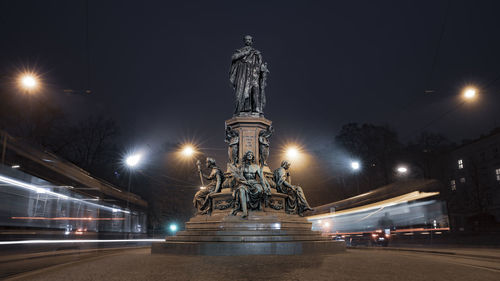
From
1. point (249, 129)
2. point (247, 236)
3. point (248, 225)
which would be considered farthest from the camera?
point (249, 129)

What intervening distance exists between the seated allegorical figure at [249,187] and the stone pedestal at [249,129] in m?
0.73

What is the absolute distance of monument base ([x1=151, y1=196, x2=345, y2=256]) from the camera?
29.3 feet

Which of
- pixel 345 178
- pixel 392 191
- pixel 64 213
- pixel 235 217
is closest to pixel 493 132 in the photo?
pixel 345 178

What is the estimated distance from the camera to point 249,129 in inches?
489

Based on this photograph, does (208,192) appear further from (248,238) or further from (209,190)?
(248,238)

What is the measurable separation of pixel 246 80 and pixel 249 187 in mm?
4815

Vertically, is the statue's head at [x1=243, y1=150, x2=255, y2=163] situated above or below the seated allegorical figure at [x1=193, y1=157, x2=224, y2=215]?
above

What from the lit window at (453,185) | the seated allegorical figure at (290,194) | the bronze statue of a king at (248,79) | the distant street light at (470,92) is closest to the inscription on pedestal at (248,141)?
the bronze statue of a king at (248,79)

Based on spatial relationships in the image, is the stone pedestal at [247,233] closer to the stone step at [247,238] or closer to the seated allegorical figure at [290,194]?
the stone step at [247,238]

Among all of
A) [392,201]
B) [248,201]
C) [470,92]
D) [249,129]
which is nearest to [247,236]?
[248,201]

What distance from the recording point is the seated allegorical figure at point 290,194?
1148cm

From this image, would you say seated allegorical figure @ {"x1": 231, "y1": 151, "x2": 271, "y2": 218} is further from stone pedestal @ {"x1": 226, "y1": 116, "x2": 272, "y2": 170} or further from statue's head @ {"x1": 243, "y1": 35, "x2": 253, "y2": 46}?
statue's head @ {"x1": 243, "y1": 35, "x2": 253, "y2": 46}

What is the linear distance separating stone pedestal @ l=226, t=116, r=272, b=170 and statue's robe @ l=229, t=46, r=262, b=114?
900mm

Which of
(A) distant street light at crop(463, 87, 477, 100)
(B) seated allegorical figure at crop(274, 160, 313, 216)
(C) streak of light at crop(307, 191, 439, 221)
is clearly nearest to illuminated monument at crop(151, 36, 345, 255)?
(B) seated allegorical figure at crop(274, 160, 313, 216)
